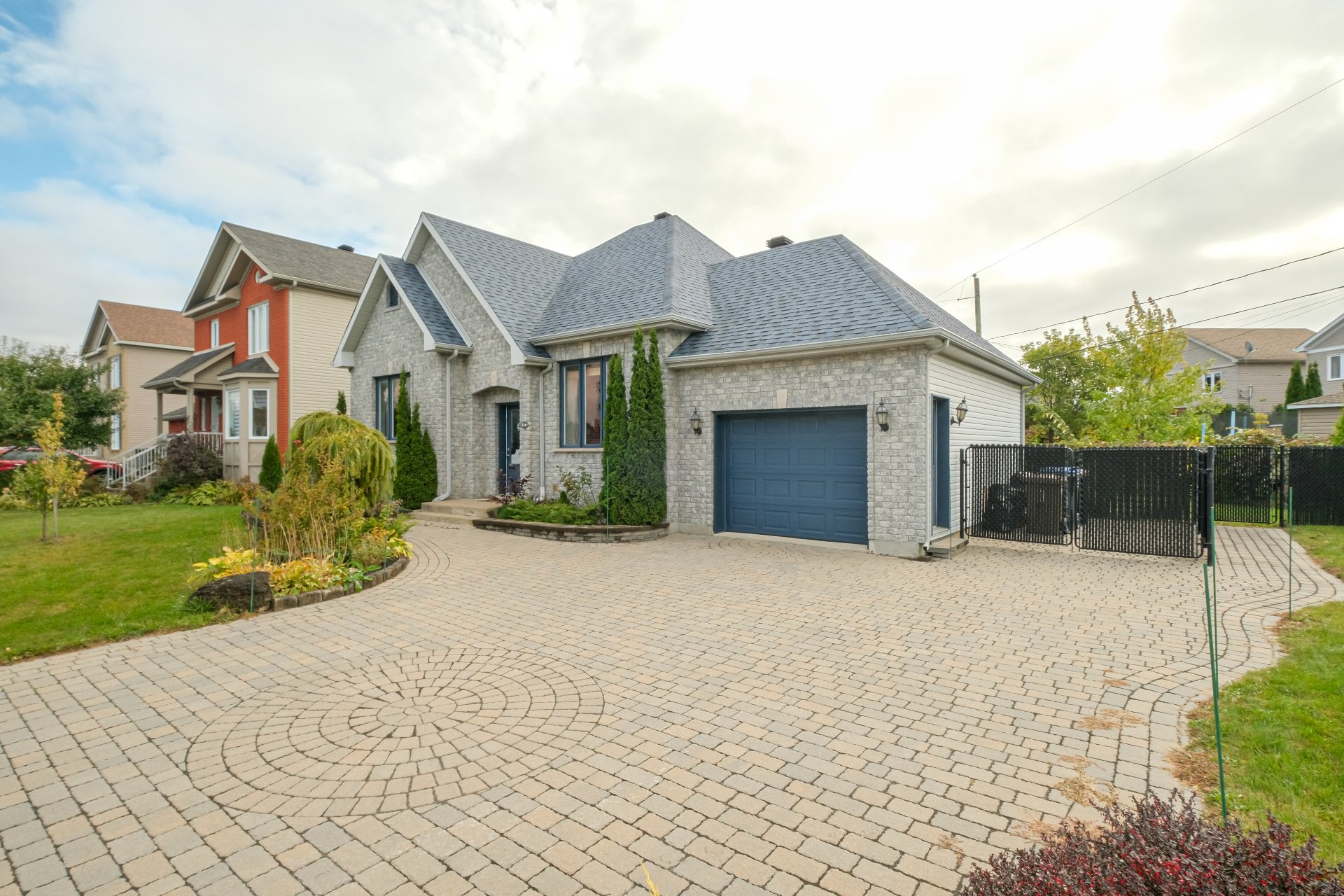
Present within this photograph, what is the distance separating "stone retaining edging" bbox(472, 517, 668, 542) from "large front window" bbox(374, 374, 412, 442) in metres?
6.45

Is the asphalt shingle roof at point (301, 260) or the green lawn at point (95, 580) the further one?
the asphalt shingle roof at point (301, 260)

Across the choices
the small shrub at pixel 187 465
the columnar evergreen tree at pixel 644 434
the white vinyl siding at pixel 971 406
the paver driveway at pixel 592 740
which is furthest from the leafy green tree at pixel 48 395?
the white vinyl siding at pixel 971 406

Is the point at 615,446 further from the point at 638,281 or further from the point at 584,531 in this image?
the point at 638,281

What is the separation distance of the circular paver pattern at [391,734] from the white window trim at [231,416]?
17.7 meters

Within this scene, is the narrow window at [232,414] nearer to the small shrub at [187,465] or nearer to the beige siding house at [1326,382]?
the small shrub at [187,465]

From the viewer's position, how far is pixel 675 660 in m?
5.26

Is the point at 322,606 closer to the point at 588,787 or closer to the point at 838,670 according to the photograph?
the point at 588,787

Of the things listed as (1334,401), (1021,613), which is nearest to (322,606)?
(1021,613)

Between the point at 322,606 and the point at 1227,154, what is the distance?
752 inches

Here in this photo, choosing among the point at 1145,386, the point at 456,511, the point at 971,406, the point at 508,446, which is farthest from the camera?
the point at 1145,386

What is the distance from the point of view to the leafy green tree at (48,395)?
1806cm

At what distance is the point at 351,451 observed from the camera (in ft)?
32.1

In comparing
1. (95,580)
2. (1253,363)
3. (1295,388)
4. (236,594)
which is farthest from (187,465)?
(1253,363)

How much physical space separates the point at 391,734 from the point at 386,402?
588 inches
